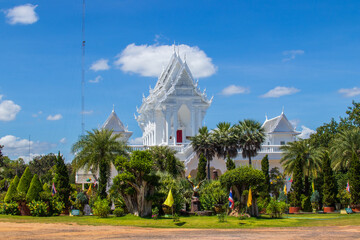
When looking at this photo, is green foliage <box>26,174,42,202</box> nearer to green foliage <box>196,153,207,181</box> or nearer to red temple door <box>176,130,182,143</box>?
green foliage <box>196,153,207,181</box>

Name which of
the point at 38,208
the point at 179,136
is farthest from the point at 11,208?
the point at 179,136

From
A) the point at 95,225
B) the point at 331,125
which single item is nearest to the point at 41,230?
the point at 95,225

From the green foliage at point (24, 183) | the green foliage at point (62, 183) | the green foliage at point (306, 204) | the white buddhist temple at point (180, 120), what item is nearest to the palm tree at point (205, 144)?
the white buddhist temple at point (180, 120)

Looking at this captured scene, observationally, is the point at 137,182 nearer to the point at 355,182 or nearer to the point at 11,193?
the point at 11,193

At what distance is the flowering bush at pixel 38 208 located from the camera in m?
35.0

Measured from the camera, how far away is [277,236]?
927 inches

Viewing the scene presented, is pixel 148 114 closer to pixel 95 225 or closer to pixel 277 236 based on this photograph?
pixel 95 225

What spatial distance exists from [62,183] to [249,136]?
795 inches

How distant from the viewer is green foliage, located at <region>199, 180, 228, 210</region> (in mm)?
36438

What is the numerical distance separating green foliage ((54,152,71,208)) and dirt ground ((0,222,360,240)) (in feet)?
27.1

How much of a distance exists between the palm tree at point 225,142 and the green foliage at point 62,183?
17004mm

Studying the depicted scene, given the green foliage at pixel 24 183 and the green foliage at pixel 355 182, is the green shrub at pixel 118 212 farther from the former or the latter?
the green foliage at pixel 355 182

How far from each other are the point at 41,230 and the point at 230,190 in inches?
537

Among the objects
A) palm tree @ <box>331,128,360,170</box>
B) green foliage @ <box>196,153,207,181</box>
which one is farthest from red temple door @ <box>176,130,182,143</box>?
palm tree @ <box>331,128,360,170</box>
